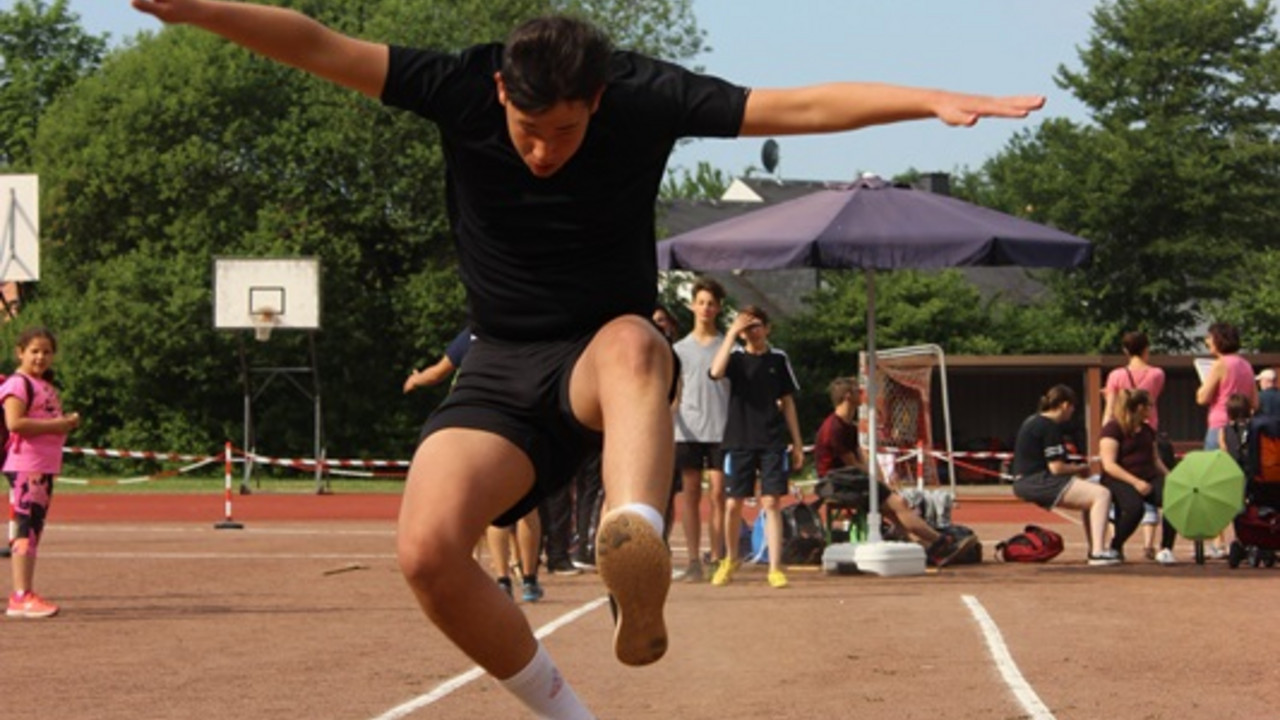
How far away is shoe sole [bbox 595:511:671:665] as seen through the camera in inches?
193

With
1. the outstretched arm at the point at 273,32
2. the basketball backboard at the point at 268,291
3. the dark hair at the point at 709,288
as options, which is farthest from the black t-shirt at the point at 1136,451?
the basketball backboard at the point at 268,291

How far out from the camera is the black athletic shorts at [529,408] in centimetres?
542

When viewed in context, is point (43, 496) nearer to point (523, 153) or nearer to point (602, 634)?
point (602, 634)

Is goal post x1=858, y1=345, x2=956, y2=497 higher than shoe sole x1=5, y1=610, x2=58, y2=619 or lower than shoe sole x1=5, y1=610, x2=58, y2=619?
higher

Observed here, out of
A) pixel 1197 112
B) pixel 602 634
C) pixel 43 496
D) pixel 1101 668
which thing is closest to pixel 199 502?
pixel 43 496

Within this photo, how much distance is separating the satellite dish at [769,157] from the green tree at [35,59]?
33630 millimetres

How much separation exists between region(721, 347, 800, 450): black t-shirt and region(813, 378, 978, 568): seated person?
4.54 feet

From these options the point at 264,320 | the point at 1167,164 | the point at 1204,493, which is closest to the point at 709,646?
the point at 1204,493

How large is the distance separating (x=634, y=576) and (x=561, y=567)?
38.2ft

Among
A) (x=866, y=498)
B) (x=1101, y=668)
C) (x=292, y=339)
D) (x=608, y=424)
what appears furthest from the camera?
(x=292, y=339)

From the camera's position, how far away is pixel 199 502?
31.6 metres

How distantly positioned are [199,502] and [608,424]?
27116mm

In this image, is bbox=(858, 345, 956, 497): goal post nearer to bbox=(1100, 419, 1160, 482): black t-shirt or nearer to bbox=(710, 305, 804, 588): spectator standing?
bbox=(1100, 419, 1160, 482): black t-shirt

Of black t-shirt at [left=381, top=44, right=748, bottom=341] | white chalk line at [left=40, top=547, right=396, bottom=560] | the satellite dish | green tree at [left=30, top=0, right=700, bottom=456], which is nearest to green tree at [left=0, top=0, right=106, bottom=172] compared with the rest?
green tree at [left=30, top=0, right=700, bottom=456]
